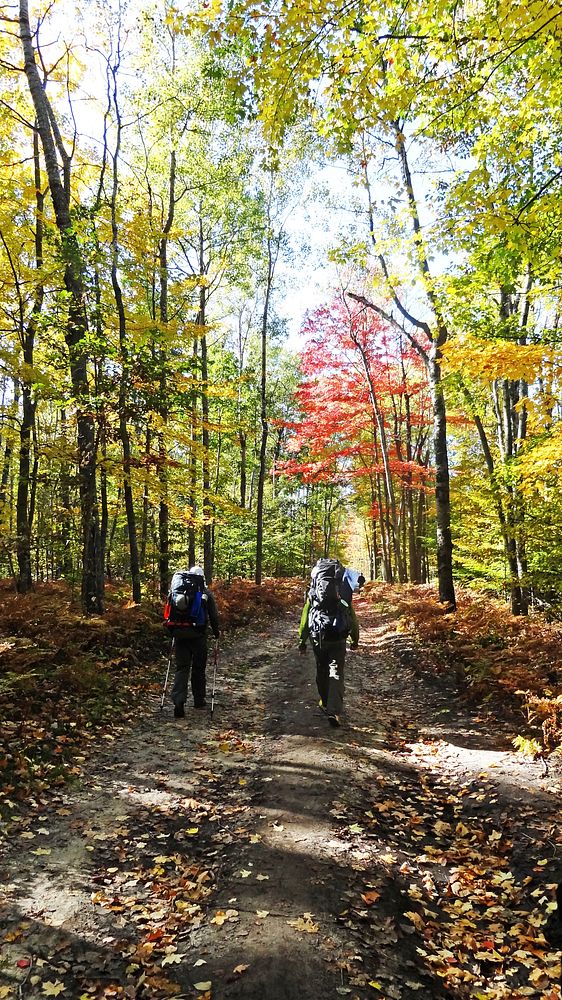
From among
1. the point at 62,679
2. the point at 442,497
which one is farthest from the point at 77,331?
the point at 442,497

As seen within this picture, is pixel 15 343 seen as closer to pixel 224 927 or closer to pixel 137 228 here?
pixel 137 228

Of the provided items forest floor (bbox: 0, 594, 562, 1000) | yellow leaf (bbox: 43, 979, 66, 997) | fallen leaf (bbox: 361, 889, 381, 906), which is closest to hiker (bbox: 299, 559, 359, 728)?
forest floor (bbox: 0, 594, 562, 1000)

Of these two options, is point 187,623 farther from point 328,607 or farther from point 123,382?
point 123,382

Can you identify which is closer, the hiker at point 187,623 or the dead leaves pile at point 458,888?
the dead leaves pile at point 458,888

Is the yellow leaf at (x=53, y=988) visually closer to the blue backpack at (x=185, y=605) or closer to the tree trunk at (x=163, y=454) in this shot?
the blue backpack at (x=185, y=605)

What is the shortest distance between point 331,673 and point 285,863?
10.3ft

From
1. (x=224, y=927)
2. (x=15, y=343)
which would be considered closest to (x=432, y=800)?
(x=224, y=927)

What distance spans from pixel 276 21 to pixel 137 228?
950cm

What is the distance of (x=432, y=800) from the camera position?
200 inches

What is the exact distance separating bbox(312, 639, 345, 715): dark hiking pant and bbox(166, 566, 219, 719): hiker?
1656 mm

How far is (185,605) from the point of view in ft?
23.2

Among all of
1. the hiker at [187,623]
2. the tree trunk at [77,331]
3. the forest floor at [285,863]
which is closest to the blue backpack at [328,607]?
the forest floor at [285,863]

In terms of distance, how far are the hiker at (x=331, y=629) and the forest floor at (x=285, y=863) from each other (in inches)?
17.1

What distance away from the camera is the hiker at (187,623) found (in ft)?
23.5
